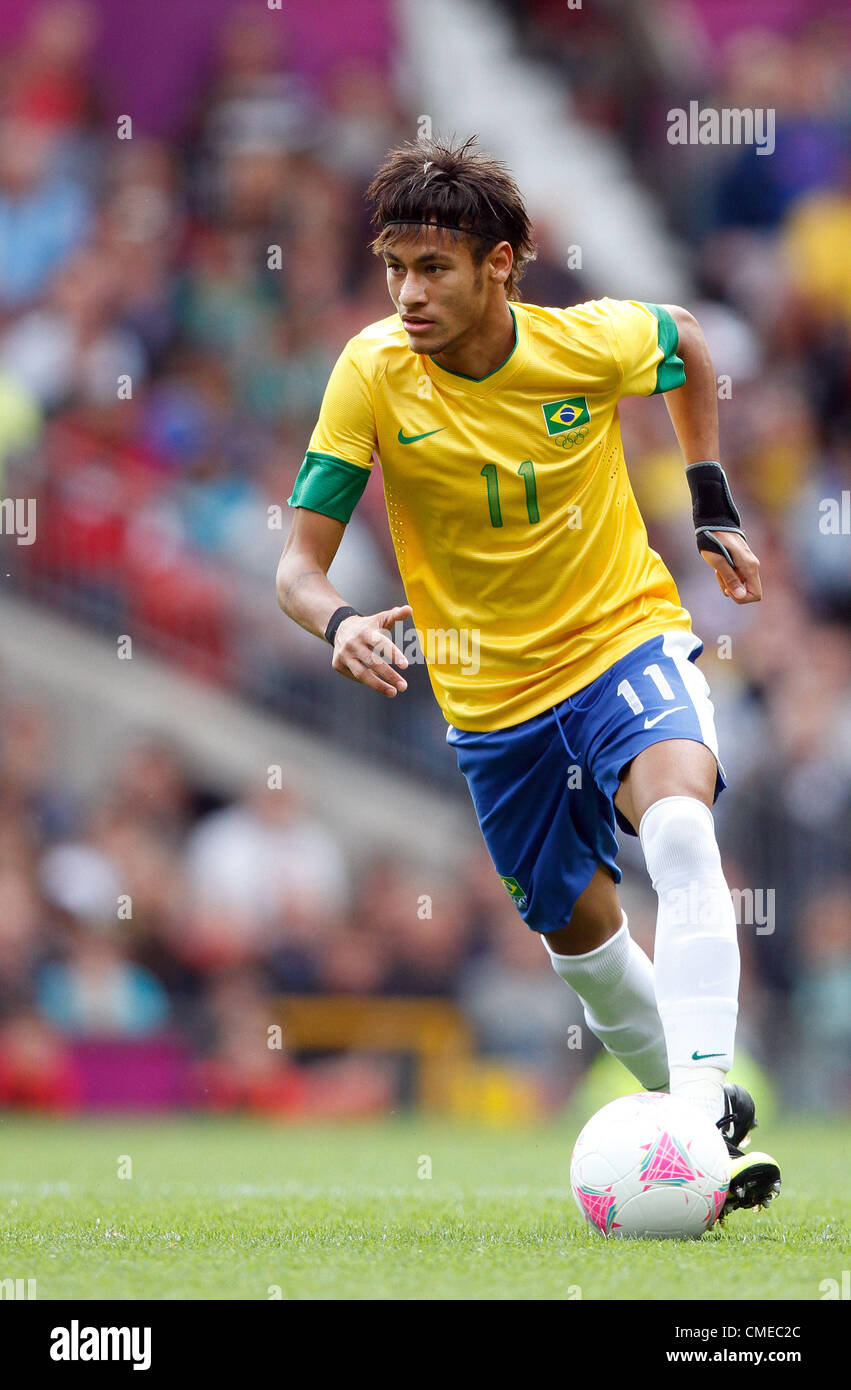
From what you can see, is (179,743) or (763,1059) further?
(179,743)

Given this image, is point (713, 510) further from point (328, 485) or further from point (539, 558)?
point (328, 485)

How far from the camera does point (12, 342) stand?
12.8 metres

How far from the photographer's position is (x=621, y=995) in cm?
533

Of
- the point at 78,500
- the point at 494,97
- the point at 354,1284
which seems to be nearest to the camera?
the point at 354,1284

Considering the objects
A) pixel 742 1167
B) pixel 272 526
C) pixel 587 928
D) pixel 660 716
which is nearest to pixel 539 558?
pixel 660 716

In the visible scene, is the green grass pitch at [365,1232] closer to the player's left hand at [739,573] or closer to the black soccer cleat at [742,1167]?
the black soccer cleat at [742,1167]

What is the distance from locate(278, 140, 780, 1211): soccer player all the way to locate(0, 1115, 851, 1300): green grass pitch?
592 millimetres

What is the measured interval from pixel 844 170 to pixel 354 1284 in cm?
1258

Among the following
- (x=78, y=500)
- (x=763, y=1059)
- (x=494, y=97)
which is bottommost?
(x=763, y=1059)

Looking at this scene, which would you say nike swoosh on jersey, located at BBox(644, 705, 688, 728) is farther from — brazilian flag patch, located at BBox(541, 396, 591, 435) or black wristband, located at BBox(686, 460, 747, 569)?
brazilian flag patch, located at BBox(541, 396, 591, 435)

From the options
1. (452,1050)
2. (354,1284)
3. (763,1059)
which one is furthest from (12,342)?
(354,1284)

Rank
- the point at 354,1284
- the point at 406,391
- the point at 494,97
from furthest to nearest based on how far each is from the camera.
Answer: the point at 494,97
the point at 406,391
the point at 354,1284

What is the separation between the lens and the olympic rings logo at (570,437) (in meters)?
5.05
